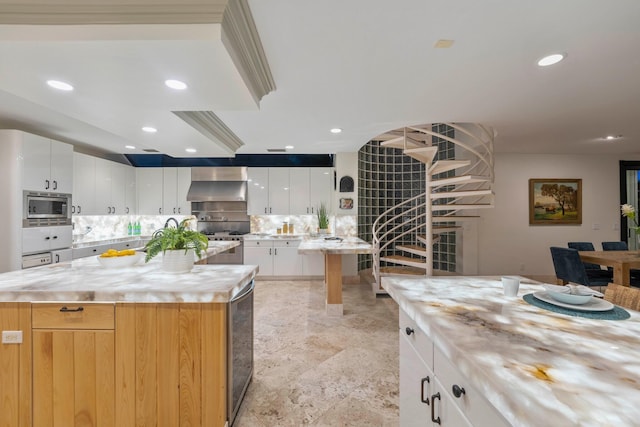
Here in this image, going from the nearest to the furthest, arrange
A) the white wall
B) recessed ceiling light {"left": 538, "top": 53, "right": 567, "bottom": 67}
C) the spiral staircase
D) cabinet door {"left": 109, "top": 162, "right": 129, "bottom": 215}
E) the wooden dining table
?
recessed ceiling light {"left": 538, "top": 53, "right": 567, "bottom": 67} < the wooden dining table < the spiral staircase < cabinet door {"left": 109, "top": 162, "right": 129, "bottom": 215} < the white wall

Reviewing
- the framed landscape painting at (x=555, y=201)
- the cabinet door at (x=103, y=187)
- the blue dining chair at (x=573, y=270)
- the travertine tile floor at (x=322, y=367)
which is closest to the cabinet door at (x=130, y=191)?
the cabinet door at (x=103, y=187)

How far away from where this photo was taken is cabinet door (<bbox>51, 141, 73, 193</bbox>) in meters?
3.93

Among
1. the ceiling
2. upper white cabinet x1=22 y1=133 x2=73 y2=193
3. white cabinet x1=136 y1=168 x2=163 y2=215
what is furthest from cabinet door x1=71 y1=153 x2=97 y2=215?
white cabinet x1=136 y1=168 x2=163 y2=215

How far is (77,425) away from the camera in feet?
5.30

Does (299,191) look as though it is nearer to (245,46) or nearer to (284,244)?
(284,244)

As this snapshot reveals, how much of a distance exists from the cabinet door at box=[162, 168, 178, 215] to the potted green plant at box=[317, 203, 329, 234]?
306 cm

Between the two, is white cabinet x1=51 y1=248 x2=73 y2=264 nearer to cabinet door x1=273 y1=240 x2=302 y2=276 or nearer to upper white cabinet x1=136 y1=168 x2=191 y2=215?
upper white cabinet x1=136 y1=168 x2=191 y2=215

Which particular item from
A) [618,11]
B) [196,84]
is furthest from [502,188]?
[196,84]

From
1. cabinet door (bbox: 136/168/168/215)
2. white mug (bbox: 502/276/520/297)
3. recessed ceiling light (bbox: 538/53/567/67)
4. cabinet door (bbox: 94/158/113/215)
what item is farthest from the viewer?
cabinet door (bbox: 136/168/168/215)

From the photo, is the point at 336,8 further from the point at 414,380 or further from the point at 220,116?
the point at 220,116

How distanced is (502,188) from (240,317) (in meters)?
5.65

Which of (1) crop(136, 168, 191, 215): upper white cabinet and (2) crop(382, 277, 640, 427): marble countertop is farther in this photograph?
(1) crop(136, 168, 191, 215): upper white cabinet

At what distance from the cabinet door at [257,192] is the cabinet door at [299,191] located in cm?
50

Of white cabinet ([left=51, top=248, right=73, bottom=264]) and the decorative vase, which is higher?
the decorative vase
